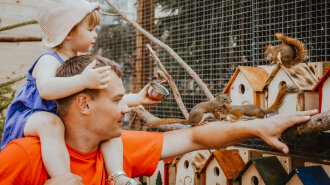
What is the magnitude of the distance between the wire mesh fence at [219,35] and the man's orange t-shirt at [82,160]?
111cm

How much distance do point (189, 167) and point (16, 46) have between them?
166 cm

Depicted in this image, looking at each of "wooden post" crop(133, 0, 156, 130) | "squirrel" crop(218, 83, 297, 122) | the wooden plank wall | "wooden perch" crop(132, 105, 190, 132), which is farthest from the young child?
"wooden post" crop(133, 0, 156, 130)

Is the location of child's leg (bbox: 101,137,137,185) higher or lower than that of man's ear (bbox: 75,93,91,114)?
lower

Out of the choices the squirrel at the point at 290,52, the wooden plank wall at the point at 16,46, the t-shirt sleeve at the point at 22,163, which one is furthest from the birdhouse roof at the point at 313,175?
the wooden plank wall at the point at 16,46

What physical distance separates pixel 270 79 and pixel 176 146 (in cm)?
70

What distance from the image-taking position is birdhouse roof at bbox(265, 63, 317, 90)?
5.17 feet

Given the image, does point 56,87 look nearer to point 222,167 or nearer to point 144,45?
point 222,167

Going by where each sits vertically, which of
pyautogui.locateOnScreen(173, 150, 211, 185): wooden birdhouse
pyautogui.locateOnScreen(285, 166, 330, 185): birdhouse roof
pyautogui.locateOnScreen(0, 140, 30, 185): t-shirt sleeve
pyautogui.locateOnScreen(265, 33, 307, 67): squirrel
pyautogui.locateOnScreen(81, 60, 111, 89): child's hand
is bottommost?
pyautogui.locateOnScreen(173, 150, 211, 185): wooden birdhouse

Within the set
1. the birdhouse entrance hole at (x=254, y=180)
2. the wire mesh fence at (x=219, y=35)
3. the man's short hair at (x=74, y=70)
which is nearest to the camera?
the man's short hair at (x=74, y=70)

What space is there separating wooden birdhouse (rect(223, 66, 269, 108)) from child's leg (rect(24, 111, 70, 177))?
3.57ft

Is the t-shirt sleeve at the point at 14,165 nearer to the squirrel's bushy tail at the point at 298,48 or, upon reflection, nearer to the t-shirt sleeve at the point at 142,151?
the t-shirt sleeve at the point at 142,151

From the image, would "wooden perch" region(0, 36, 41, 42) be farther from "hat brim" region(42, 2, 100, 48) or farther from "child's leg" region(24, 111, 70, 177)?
"child's leg" region(24, 111, 70, 177)

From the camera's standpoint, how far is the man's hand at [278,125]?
1.08 m

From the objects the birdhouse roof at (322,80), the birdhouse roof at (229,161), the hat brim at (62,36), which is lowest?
the birdhouse roof at (229,161)
